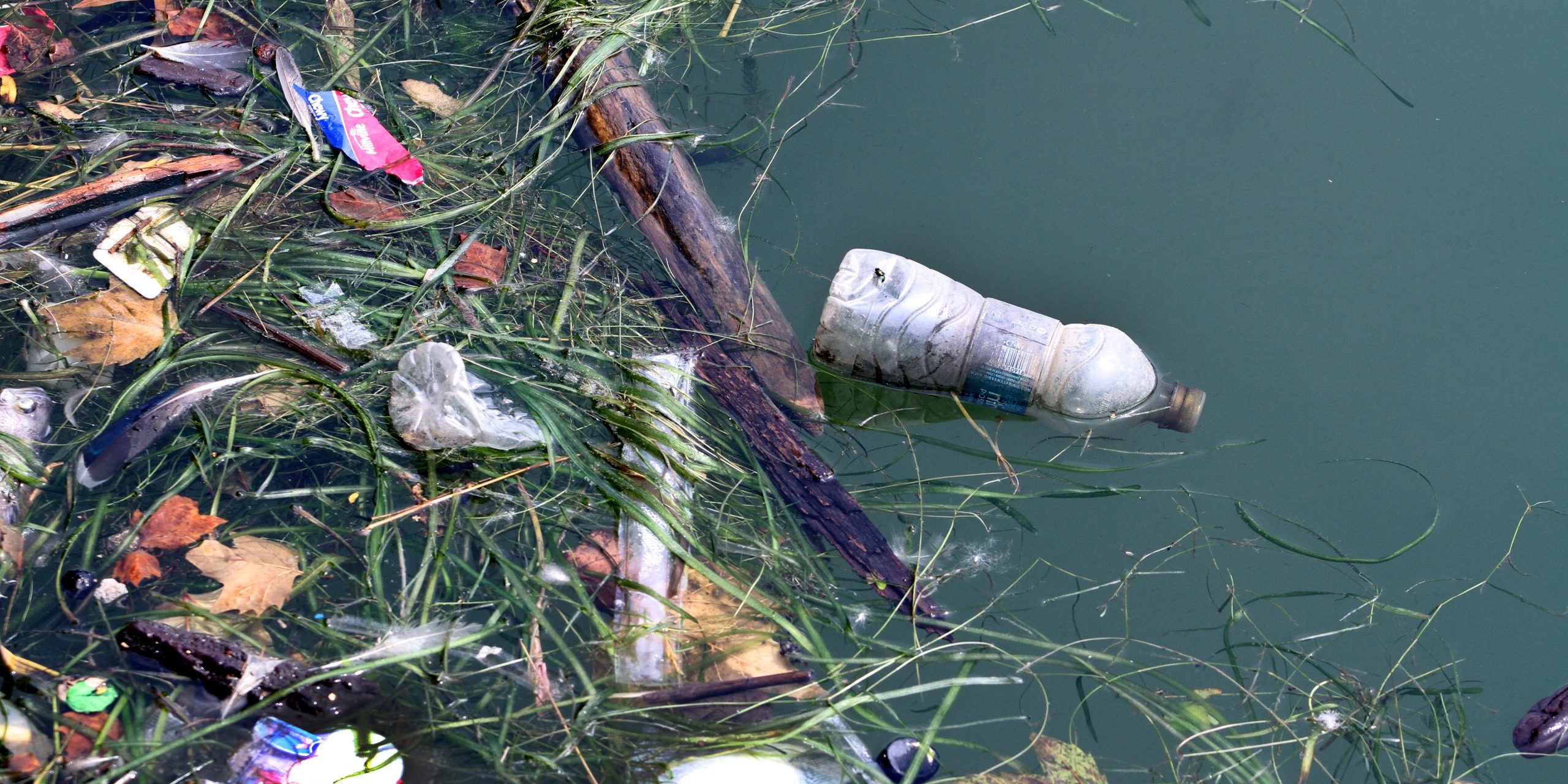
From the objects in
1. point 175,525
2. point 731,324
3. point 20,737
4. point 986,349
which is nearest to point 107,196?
point 175,525

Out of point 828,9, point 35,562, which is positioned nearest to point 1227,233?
point 828,9

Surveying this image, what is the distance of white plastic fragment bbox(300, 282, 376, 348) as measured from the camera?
2.70 metres

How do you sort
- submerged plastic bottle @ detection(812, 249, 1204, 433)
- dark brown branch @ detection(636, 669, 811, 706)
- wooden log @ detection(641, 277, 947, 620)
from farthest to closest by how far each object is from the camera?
submerged plastic bottle @ detection(812, 249, 1204, 433) → wooden log @ detection(641, 277, 947, 620) → dark brown branch @ detection(636, 669, 811, 706)

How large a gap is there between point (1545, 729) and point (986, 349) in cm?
175

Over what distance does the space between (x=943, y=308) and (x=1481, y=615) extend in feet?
5.65

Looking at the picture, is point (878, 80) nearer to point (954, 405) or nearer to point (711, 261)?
point (711, 261)

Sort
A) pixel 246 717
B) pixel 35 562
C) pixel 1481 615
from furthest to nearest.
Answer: pixel 1481 615, pixel 35 562, pixel 246 717

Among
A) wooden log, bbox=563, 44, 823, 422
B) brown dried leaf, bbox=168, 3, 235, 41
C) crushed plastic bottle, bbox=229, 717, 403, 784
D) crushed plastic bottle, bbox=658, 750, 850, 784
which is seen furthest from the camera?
brown dried leaf, bbox=168, 3, 235, 41

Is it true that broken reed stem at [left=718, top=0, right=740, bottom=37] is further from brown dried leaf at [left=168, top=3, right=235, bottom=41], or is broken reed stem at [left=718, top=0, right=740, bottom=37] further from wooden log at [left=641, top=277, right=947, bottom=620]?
brown dried leaf at [left=168, top=3, right=235, bottom=41]

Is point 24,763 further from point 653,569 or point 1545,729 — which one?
point 1545,729

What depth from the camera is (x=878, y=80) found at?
325cm

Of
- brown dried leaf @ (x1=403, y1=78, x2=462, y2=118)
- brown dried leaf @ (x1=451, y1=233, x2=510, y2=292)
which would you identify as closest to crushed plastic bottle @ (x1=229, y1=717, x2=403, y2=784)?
brown dried leaf @ (x1=451, y1=233, x2=510, y2=292)

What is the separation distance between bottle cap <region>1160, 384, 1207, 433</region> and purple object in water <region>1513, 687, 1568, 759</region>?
1.13 metres

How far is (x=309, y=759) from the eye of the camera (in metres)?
2.04
